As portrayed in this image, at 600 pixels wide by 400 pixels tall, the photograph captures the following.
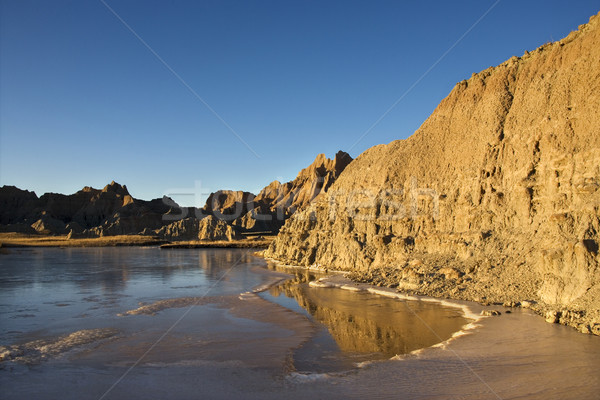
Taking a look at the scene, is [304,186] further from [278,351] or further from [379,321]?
[278,351]

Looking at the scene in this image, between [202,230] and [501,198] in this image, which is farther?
[202,230]

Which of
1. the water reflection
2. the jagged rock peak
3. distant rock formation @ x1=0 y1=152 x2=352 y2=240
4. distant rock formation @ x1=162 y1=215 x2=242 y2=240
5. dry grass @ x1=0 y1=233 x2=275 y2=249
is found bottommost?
the water reflection

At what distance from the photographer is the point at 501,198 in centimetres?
2088

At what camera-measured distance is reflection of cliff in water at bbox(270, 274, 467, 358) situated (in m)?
12.3

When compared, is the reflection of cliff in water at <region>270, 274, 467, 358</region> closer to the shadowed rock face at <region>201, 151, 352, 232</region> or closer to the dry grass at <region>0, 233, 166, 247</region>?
the shadowed rock face at <region>201, 151, 352, 232</region>

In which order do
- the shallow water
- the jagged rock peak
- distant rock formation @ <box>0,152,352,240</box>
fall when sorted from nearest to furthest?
the shallow water < distant rock formation @ <box>0,152,352,240</box> < the jagged rock peak

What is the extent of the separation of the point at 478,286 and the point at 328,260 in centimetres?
1662

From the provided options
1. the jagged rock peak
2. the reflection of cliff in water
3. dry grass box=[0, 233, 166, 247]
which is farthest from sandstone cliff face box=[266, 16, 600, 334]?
the jagged rock peak

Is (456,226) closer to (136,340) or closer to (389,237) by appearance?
(389,237)

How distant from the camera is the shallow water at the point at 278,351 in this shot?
851cm

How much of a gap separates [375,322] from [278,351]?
4906 millimetres

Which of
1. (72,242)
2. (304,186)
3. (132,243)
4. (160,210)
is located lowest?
(132,243)

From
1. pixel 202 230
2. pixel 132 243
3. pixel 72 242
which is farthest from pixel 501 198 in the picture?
pixel 72 242

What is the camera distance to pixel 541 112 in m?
20.8
